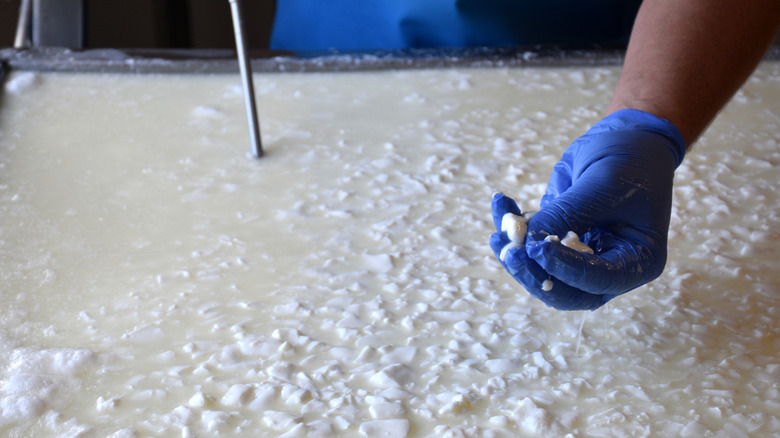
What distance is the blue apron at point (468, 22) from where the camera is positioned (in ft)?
5.30

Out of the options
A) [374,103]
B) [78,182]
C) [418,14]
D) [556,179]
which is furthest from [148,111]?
[556,179]

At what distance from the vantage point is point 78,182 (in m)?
1.20

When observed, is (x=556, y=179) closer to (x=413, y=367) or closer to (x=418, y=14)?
(x=413, y=367)

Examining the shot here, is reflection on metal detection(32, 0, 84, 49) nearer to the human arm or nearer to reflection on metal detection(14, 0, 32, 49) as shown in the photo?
reflection on metal detection(14, 0, 32, 49)

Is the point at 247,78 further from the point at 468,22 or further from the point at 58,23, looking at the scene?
the point at 58,23

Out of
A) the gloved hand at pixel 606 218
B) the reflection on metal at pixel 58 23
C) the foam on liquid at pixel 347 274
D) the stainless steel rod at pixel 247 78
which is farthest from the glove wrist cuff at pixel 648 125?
the reflection on metal at pixel 58 23

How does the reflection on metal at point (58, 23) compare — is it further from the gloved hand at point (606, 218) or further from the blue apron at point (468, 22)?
the gloved hand at point (606, 218)

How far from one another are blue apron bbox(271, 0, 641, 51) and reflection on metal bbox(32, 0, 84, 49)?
56 centimetres

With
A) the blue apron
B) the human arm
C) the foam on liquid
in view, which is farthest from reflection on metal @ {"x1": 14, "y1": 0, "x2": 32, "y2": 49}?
the human arm

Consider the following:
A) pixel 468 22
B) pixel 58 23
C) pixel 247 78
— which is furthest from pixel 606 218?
pixel 58 23

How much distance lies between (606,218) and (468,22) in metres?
0.94

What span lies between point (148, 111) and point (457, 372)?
0.93 m

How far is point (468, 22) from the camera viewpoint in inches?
64.0

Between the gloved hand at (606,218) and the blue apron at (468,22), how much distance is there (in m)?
0.77
